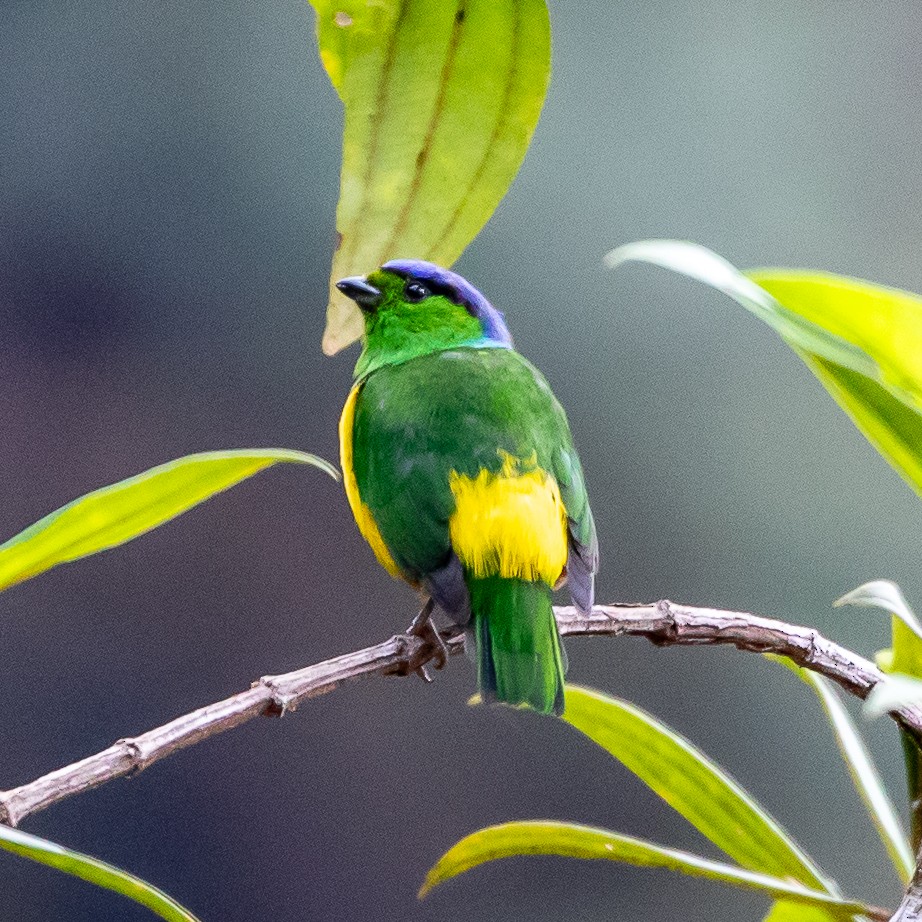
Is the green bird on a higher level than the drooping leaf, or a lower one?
higher

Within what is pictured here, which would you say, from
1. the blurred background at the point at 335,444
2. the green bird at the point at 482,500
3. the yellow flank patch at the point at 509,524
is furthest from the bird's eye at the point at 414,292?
the blurred background at the point at 335,444

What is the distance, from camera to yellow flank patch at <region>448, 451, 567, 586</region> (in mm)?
1272

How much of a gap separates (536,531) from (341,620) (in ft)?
5.85

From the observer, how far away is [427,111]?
0.97 m

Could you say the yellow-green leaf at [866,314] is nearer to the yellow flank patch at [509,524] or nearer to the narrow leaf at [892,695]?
the narrow leaf at [892,695]

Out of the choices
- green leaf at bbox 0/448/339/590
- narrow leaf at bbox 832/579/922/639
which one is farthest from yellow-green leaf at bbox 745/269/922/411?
green leaf at bbox 0/448/339/590

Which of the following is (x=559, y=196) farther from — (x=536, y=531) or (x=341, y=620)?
(x=536, y=531)

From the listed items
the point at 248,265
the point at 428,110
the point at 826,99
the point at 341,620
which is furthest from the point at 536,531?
the point at 826,99

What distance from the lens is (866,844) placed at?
3.08m

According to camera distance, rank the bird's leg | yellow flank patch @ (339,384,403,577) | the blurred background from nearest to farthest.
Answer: the bird's leg
yellow flank patch @ (339,384,403,577)
the blurred background

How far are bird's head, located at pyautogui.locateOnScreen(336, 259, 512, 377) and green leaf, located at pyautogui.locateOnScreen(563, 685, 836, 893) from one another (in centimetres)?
63

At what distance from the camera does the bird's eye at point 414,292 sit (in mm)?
1676

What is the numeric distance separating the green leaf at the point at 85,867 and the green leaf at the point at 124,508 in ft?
0.74

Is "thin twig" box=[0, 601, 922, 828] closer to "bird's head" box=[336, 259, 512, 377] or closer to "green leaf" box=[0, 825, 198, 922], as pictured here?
"green leaf" box=[0, 825, 198, 922]
